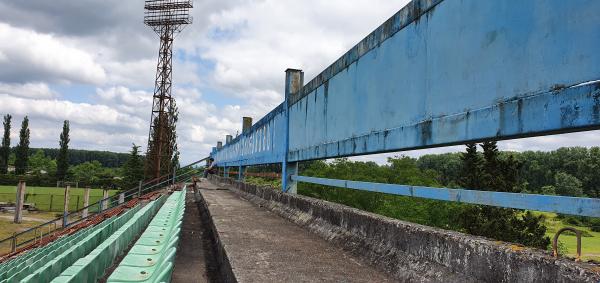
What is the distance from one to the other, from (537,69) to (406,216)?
36.1 metres

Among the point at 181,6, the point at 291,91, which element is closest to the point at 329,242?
the point at 291,91

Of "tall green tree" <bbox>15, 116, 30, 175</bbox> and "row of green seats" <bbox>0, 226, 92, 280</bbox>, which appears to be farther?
"tall green tree" <bbox>15, 116, 30, 175</bbox>

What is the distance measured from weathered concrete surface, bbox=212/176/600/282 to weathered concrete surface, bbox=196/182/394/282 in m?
0.15

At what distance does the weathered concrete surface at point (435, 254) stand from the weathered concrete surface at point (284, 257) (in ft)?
0.50

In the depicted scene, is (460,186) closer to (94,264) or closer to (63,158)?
(94,264)

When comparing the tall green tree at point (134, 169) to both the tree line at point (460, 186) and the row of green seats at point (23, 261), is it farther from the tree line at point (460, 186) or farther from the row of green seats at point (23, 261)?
the row of green seats at point (23, 261)

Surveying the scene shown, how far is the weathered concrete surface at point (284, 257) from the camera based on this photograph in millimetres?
3498

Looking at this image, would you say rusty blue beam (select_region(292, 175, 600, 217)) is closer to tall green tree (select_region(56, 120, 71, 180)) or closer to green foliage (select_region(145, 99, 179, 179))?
green foliage (select_region(145, 99, 179, 179))

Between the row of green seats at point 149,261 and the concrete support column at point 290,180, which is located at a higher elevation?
the concrete support column at point 290,180

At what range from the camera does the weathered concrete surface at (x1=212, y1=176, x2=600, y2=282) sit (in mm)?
2168

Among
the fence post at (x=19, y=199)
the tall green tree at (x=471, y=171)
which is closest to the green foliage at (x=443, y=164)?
the tall green tree at (x=471, y=171)

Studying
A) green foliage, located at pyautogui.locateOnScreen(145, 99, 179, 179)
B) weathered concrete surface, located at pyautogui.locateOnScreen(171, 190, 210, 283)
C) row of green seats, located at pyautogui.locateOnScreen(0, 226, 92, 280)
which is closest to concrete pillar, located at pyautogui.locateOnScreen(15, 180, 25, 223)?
green foliage, located at pyautogui.locateOnScreen(145, 99, 179, 179)

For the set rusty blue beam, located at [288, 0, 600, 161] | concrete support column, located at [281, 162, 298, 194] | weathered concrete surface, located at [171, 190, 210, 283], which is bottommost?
weathered concrete surface, located at [171, 190, 210, 283]

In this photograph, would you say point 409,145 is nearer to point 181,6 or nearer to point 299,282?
point 299,282
